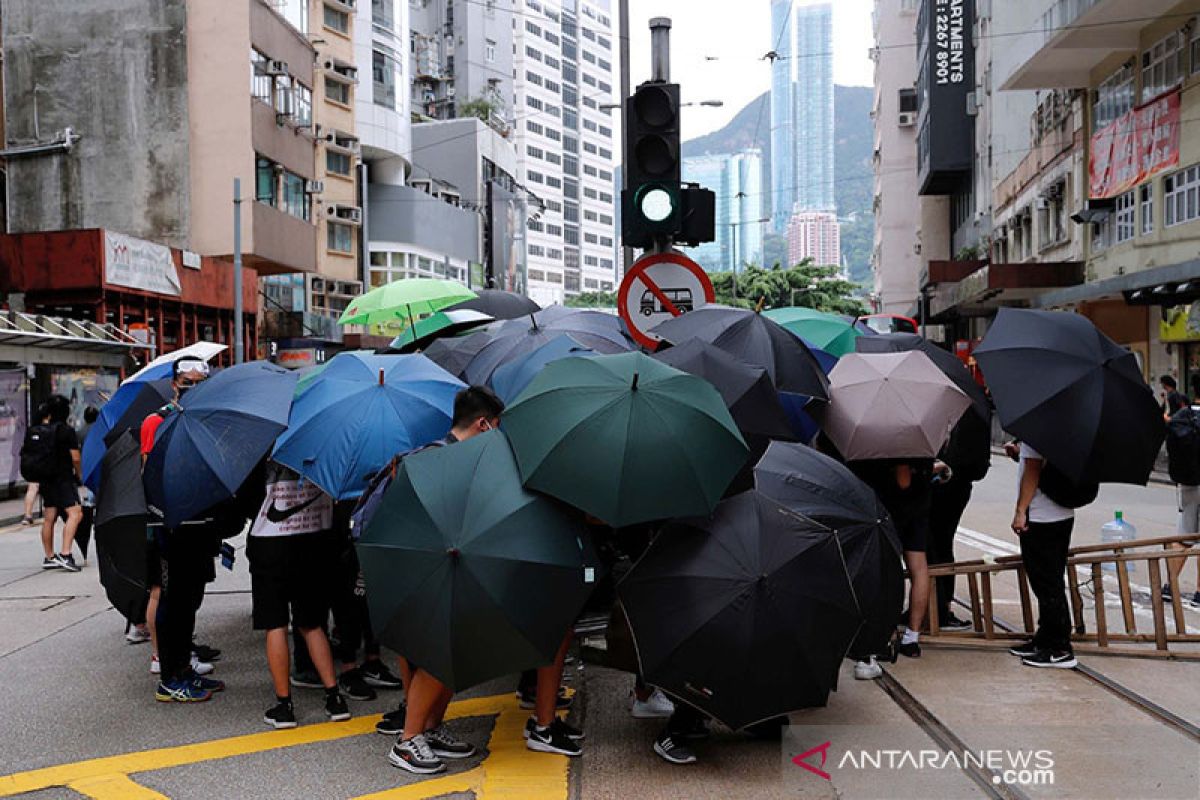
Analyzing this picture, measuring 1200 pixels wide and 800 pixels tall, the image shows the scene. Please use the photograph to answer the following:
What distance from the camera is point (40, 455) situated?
11.4 metres

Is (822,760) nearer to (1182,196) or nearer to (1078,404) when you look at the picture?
(1078,404)

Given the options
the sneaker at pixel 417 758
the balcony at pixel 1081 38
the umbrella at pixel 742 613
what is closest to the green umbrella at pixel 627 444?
the umbrella at pixel 742 613

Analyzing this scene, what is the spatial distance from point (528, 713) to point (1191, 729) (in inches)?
127

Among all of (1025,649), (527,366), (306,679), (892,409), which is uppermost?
(527,366)

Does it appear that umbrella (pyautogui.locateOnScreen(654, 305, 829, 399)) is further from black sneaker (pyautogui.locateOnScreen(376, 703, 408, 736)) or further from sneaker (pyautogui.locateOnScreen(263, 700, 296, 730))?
sneaker (pyautogui.locateOnScreen(263, 700, 296, 730))

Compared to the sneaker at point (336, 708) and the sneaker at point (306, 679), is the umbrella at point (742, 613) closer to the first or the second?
the sneaker at point (336, 708)

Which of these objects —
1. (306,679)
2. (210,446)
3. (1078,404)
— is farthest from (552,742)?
(1078,404)

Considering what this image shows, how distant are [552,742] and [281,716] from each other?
1528 millimetres

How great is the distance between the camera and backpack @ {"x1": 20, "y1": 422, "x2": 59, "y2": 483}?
11352 millimetres

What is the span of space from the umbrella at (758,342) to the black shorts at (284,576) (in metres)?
2.43

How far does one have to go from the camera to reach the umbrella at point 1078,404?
6406mm

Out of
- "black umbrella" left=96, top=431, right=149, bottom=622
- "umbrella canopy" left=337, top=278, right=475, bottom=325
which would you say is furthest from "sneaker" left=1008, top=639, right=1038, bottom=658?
"umbrella canopy" left=337, top=278, right=475, bottom=325

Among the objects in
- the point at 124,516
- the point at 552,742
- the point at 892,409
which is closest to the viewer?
the point at 552,742

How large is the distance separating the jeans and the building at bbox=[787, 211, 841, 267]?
162 metres
